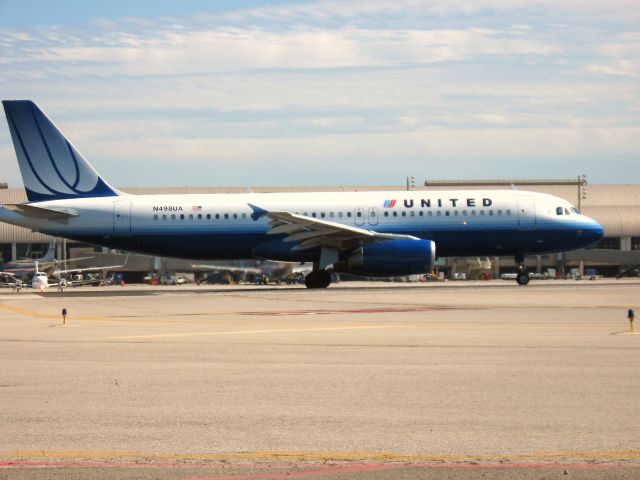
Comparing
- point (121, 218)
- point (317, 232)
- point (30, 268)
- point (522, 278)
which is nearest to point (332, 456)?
point (317, 232)

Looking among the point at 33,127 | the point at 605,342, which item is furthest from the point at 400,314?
the point at 33,127

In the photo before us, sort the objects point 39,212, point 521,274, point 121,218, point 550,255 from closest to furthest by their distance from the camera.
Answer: point 39,212 < point 121,218 < point 521,274 < point 550,255

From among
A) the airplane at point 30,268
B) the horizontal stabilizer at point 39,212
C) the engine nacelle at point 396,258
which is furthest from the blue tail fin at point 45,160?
the airplane at point 30,268

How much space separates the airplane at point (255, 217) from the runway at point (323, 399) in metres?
21.0

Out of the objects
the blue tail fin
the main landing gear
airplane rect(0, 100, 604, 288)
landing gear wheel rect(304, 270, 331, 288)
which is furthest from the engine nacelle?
the blue tail fin

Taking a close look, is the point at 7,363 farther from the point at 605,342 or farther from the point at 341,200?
the point at 341,200

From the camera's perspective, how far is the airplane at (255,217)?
44.4m

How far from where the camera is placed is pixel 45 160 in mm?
45344

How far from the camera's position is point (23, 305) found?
34.2 meters

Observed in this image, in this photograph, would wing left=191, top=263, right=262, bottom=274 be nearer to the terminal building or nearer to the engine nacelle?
the terminal building

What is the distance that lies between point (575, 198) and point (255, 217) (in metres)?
57.5

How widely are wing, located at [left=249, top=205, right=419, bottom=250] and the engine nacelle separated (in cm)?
62

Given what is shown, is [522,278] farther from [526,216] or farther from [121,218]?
[121,218]

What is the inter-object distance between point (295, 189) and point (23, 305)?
194ft
